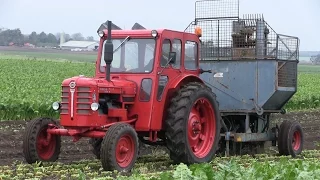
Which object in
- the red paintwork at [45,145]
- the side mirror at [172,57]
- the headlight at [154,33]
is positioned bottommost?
the red paintwork at [45,145]

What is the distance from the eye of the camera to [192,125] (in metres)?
9.88

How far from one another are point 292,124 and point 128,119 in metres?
3.99

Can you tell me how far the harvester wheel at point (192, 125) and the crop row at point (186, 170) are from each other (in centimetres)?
27

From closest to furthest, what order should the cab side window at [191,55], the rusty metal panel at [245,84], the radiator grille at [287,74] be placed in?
the cab side window at [191,55], the rusty metal panel at [245,84], the radiator grille at [287,74]

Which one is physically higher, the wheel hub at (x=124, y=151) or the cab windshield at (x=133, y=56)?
the cab windshield at (x=133, y=56)

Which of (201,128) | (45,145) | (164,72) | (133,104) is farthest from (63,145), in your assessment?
(164,72)

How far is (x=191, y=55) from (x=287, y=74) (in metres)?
2.80

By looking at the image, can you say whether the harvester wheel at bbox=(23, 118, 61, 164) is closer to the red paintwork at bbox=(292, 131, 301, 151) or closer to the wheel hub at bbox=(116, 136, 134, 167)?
the wheel hub at bbox=(116, 136, 134, 167)

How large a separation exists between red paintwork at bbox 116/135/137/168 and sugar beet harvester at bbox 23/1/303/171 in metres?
0.01

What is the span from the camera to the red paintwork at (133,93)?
891cm

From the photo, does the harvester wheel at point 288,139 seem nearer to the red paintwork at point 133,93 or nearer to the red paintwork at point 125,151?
the red paintwork at point 133,93

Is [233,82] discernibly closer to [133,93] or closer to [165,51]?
[165,51]

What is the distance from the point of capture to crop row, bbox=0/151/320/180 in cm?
574

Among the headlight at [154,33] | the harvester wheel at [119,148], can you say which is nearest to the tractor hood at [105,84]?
the harvester wheel at [119,148]
